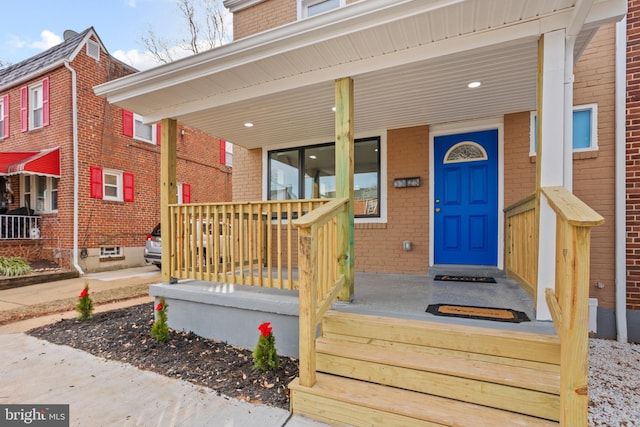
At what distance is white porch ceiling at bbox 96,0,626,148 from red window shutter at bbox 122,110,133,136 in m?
5.82

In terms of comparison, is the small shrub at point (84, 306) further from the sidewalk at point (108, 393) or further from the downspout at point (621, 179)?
the downspout at point (621, 179)

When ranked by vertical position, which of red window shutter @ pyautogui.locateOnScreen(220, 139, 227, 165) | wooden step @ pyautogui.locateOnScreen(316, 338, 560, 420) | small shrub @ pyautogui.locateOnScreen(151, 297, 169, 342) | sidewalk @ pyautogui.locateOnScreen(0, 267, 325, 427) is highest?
red window shutter @ pyautogui.locateOnScreen(220, 139, 227, 165)

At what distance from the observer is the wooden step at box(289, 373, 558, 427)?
183 centimetres

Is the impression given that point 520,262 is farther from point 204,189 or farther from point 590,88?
point 204,189

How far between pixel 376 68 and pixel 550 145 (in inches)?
62.6

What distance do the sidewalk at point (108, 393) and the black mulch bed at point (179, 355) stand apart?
0.09 metres

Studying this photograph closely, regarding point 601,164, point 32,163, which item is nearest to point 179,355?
point 601,164

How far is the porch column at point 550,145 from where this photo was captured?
239 cm

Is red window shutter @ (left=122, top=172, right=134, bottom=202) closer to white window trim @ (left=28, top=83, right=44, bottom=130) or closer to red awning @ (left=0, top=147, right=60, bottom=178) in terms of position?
red awning @ (left=0, top=147, right=60, bottom=178)

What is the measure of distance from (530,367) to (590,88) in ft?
11.4

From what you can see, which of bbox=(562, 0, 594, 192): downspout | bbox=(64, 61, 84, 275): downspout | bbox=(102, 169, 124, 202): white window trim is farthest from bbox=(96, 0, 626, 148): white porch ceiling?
bbox=(102, 169, 124, 202): white window trim

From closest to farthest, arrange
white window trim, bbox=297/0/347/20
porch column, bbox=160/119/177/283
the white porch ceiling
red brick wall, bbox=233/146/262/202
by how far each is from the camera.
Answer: the white porch ceiling → porch column, bbox=160/119/177/283 → white window trim, bbox=297/0/347/20 → red brick wall, bbox=233/146/262/202

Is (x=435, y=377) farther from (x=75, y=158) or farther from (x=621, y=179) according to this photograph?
(x=75, y=158)

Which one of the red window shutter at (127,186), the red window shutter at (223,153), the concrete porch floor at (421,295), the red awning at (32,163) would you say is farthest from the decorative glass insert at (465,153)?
the red window shutter at (223,153)
